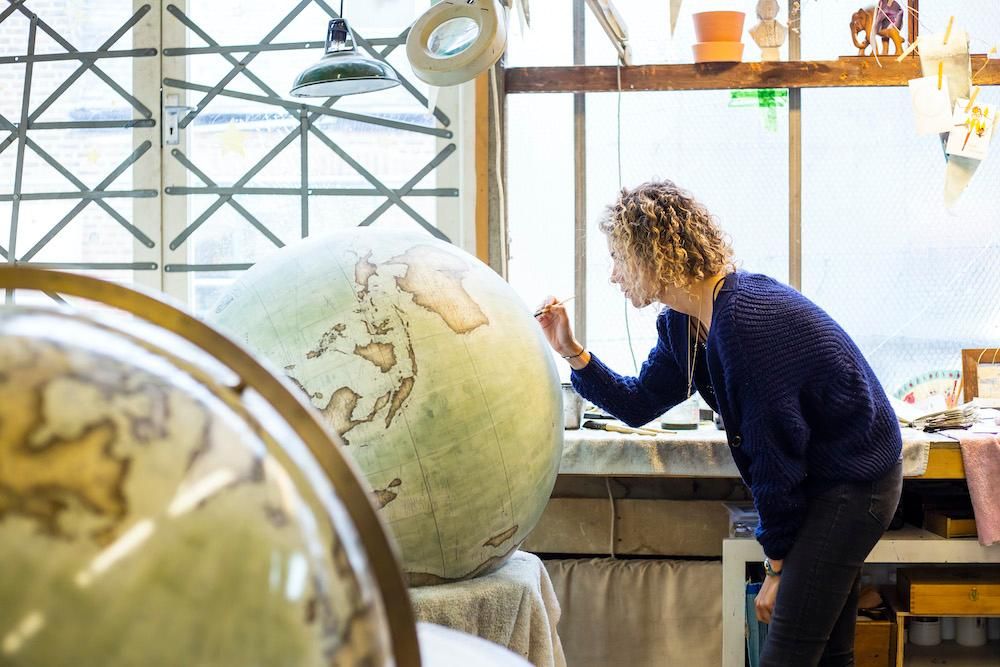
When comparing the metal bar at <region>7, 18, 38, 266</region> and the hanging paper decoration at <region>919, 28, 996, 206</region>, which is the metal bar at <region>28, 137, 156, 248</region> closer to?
the metal bar at <region>7, 18, 38, 266</region>

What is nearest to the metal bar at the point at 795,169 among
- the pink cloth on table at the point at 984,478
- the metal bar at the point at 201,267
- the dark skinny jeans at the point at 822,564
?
the pink cloth on table at the point at 984,478

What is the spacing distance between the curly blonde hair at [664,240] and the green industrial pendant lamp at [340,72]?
843 mm

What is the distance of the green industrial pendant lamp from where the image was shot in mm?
2682

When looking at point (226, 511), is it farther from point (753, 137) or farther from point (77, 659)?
point (753, 137)

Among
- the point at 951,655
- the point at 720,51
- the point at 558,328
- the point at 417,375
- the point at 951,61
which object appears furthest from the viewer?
the point at 720,51

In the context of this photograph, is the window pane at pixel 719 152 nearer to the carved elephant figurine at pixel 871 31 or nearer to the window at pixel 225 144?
the carved elephant figurine at pixel 871 31

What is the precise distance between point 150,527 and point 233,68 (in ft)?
12.1

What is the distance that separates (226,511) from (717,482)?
11.1ft

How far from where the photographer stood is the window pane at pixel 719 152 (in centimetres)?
368

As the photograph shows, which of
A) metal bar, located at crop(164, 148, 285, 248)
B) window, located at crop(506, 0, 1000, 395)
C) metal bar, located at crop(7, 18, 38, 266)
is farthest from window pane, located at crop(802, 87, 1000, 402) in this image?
metal bar, located at crop(7, 18, 38, 266)

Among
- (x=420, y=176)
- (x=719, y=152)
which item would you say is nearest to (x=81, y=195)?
(x=420, y=176)

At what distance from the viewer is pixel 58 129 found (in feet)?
13.1

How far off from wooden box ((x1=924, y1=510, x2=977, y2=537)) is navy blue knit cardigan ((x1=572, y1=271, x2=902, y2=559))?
1.08m

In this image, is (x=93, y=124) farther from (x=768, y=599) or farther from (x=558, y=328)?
(x=768, y=599)
